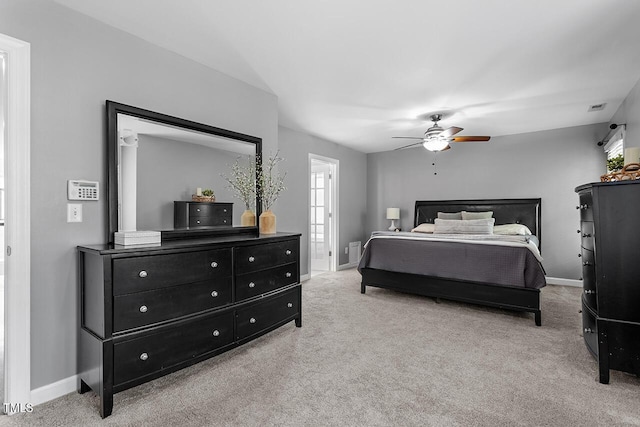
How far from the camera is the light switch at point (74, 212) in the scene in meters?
2.02

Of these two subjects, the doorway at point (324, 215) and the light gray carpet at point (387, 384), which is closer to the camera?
the light gray carpet at point (387, 384)

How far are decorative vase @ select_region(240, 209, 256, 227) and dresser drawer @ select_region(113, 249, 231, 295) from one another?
0.72 metres

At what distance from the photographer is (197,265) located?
7.20 ft

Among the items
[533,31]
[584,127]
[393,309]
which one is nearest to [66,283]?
[393,309]

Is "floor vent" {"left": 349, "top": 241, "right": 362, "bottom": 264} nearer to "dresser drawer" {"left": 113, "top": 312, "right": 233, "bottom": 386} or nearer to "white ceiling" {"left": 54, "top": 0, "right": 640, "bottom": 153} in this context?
"white ceiling" {"left": 54, "top": 0, "right": 640, "bottom": 153}

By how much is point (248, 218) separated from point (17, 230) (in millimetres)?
1667

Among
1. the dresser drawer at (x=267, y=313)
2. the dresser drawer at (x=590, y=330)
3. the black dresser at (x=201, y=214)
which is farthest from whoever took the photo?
the black dresser at (x=201, y=214)

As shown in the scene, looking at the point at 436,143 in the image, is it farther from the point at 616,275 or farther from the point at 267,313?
the point at 267,313

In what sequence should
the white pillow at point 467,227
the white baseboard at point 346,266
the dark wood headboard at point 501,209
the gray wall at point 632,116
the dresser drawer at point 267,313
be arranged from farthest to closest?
the white baseboard at point 346,266 < the dark wood headboard at point 501,209 < the white pillow at point 467,227 < the gray wall at point 632,116 < the dresser drawer at point 267,313

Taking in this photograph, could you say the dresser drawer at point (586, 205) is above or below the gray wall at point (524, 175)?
below

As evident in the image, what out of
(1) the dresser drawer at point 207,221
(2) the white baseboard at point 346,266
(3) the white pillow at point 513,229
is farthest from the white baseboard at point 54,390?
(3) the white pillow at point 513,229

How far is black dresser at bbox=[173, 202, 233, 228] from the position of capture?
2.58 m

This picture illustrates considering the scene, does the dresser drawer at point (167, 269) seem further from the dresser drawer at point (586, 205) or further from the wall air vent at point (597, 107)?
the wall air vent at point (597, 107)

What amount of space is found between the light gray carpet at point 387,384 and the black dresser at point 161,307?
0.57 feet
